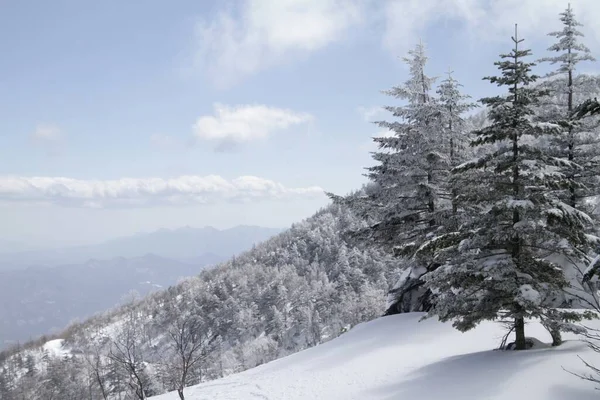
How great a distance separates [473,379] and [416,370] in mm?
2697

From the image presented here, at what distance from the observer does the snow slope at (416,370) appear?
8.73m

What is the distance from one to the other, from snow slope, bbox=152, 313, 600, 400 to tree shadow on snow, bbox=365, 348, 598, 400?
19mm

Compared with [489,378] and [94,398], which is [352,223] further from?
[489,378]

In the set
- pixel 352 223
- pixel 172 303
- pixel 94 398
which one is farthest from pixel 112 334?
pixel 352 223

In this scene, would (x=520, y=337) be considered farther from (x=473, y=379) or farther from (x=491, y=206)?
(x=491, y=206)

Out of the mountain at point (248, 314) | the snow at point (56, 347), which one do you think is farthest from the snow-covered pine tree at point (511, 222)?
the snow at point (56, 347)

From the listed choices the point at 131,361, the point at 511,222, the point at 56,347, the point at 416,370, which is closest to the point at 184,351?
the point at 131,361

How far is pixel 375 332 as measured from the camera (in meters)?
18.9

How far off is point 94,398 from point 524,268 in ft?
368

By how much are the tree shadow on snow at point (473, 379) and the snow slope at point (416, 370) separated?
2 cm

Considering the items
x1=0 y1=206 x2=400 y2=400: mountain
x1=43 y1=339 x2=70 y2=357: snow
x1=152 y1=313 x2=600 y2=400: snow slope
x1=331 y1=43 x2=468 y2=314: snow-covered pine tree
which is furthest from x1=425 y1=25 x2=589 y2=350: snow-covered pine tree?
x1=43 y1=339 x2=70 y2=357: snow

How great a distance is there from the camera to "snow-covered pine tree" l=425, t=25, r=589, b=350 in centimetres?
935

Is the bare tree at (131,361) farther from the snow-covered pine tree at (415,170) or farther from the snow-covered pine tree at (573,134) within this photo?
the snow-covered pine tree at (573,134)

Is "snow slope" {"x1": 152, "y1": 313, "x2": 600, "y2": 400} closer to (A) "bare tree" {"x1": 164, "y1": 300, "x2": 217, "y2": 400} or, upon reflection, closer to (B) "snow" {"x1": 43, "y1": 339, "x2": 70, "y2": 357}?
(A) "bare tree" {"x1": 164, "y1": 300, "x2": 217, "y2": 400}
